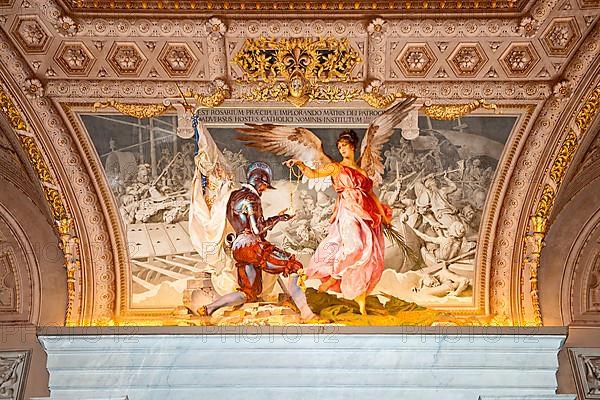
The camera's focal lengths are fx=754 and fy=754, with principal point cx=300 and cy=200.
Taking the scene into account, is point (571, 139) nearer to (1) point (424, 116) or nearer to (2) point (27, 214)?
(1) point (424, 116)

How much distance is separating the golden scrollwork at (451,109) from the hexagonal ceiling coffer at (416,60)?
0.52 metres

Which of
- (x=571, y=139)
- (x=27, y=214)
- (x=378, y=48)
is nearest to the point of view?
(x=378, y=48)

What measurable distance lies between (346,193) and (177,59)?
2.95 meters

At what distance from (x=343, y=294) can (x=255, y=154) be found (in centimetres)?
230

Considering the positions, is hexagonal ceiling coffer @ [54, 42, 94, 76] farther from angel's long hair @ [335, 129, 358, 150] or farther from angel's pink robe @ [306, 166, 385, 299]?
angel's pink robe @ [306, 166, 385, 299]

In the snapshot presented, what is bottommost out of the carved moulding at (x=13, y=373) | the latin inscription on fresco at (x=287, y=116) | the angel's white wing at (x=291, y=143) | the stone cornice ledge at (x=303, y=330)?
the carved moulding at (x=13, y=373)

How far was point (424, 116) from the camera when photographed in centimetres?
1038

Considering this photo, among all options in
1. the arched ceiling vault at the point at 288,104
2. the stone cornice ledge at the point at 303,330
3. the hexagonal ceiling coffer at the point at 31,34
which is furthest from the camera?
the stone cornice ledge at the point at 303,330

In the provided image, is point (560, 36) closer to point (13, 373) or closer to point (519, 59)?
point (519, 59)

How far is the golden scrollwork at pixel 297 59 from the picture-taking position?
9.62m

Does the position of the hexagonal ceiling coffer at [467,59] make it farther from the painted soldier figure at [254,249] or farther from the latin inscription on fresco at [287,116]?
the painted soldier figure at [254,249]

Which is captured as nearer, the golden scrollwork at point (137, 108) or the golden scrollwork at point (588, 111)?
the golden scrollwork at point (588, 111)

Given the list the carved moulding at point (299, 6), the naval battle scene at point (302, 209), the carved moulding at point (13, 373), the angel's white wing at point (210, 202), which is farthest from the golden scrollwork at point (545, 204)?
the carved moulding at point (13, 373)

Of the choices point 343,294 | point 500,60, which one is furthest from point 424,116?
point 343,294
